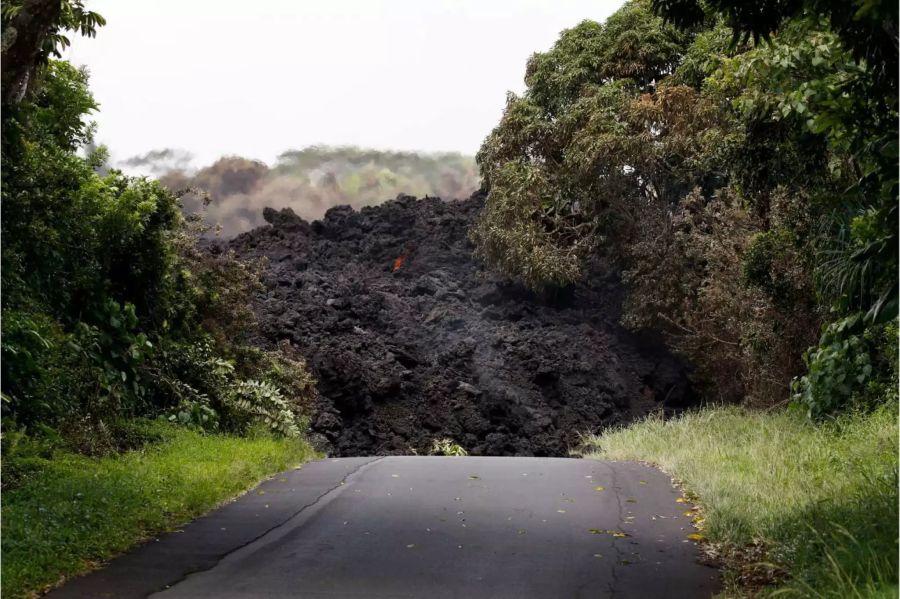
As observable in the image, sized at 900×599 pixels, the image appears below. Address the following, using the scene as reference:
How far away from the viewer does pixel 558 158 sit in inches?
1117

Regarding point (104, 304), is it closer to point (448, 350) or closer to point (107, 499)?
point (107, 499)

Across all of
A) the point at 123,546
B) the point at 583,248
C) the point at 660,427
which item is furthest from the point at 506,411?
the point at 123,546

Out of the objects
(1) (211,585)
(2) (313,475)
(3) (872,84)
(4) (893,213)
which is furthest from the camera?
(2) (313,475)

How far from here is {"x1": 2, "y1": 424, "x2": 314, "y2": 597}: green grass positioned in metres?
7.74

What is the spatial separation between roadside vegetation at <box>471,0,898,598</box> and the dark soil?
3.23 meters

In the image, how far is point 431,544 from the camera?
8953 mm

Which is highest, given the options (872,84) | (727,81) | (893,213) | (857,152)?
(727,81)

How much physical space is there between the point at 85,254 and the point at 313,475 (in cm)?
451

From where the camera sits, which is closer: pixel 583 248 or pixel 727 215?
pixel 727 215

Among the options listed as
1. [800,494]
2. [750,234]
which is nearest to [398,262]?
[750,234]

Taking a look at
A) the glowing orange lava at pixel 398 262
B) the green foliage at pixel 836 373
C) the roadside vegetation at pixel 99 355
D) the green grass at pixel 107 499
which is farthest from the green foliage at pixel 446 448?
the glowing orange lava at pixel 398 262

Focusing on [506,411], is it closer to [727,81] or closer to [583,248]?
[583,248]

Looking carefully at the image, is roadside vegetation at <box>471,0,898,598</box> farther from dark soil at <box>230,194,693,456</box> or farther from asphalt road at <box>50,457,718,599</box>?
dark soil at <box>230,194,693,456</box>

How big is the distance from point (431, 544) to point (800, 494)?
3.55 m
